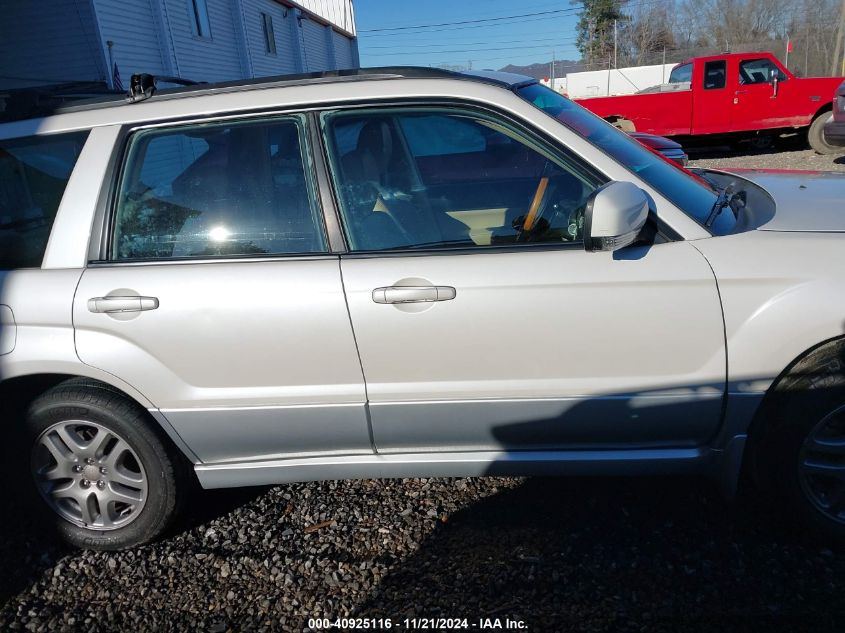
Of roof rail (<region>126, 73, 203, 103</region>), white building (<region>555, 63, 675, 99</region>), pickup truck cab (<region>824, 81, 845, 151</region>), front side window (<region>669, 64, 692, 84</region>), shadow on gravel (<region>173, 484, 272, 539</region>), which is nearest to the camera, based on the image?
roof rail (<region>126, 73, 203, 103</region>)

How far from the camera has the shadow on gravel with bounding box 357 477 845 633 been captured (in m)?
2.27

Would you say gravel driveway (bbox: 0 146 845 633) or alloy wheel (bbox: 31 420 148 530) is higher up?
alloy wheel (bbox: 31 420 148 530)

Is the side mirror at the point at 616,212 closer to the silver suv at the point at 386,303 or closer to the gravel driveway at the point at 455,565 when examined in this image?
the silver suv at the point at 386,303

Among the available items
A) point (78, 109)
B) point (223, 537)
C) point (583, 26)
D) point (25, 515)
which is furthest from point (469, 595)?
point (583, 26)

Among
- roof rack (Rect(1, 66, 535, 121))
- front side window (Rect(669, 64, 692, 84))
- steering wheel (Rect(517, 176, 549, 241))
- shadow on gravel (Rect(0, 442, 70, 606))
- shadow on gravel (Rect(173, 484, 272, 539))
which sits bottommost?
shadow on gravel (Rect(173, 484, 272, 539))

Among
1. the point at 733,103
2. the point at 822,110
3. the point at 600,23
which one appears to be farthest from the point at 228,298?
the point at 600,23

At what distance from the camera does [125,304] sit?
8.19 ft

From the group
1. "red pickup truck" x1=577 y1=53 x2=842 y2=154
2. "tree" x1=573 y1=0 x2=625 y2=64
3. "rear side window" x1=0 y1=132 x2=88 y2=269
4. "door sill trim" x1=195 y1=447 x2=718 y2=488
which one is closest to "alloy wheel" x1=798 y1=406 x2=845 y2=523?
"door sill trim" x1=195 y1=447 x2=718 y2=488

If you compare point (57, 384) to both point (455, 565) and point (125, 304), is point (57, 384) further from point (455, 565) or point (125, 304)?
point (455, 565)

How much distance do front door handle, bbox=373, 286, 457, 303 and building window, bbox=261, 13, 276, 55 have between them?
70.2ft

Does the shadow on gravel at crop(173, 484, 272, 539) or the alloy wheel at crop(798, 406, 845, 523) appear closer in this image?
the alloy wheel at crop(798, 406, 845, 523)

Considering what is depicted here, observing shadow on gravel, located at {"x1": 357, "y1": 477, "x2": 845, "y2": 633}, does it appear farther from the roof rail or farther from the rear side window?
the roof rail

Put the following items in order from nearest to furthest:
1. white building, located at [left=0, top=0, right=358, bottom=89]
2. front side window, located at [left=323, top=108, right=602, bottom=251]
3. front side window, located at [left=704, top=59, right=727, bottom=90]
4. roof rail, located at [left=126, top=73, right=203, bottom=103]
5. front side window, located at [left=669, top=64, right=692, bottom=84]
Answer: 1. front side window, located at [left=323, top=108, right=602, bottom=251]
2. roof rail, located at [left=126, top=73, right=203, bottom=103]
3. white building, located at [left=0, top=0, right=358, bottom=89]
4. front side window, located at [left=704, top=59, right=727, bottom=90]
5. front side window, located at [left=669, top=64, right=692, bottom=84]

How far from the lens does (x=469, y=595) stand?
245 cm
